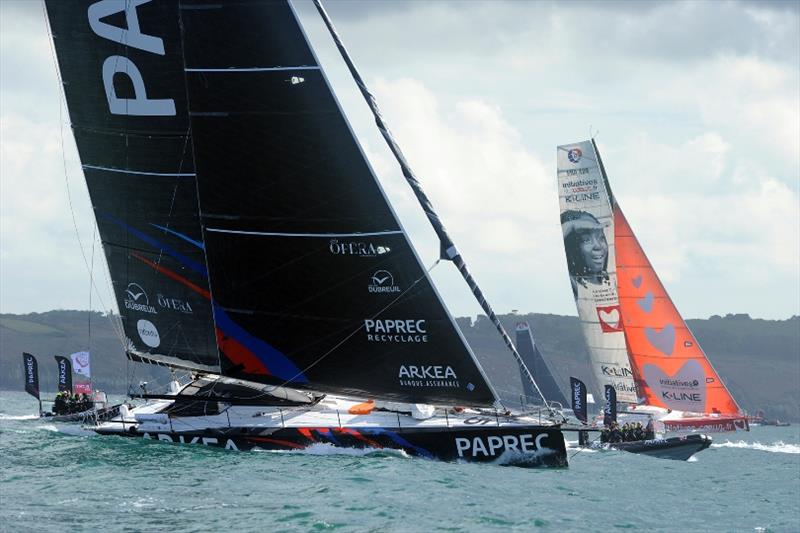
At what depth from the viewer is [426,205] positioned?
1214 inches

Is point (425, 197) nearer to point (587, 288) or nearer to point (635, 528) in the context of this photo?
point (635, 528)

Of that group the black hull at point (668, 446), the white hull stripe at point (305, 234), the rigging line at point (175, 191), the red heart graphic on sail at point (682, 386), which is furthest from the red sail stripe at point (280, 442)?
the red heart graphic on sail at point (682, 386)

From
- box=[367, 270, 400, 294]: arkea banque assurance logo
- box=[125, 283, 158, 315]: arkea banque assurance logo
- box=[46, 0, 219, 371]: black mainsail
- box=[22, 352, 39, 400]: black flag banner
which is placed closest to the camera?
box=[367, 270, 400, 294]: arkea banque assurance logo

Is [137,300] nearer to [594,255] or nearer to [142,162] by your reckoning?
[142,162]

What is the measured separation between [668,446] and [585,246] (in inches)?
563

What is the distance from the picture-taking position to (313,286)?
105 ft

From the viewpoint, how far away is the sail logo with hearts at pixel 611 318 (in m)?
59.2

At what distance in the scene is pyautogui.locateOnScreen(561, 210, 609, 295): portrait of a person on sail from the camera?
2317 inches

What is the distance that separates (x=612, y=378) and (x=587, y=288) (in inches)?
171

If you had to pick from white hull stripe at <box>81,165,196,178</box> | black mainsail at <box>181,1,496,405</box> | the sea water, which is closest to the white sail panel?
the sea water

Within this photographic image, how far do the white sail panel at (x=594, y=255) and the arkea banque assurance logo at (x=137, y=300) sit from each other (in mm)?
27223

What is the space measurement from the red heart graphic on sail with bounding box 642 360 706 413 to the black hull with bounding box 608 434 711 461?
11932 mm

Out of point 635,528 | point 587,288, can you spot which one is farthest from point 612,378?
point 635,528

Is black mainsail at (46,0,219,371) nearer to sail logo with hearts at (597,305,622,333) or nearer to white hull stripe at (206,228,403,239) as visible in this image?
white hull stripe at (206,228,403,239)
